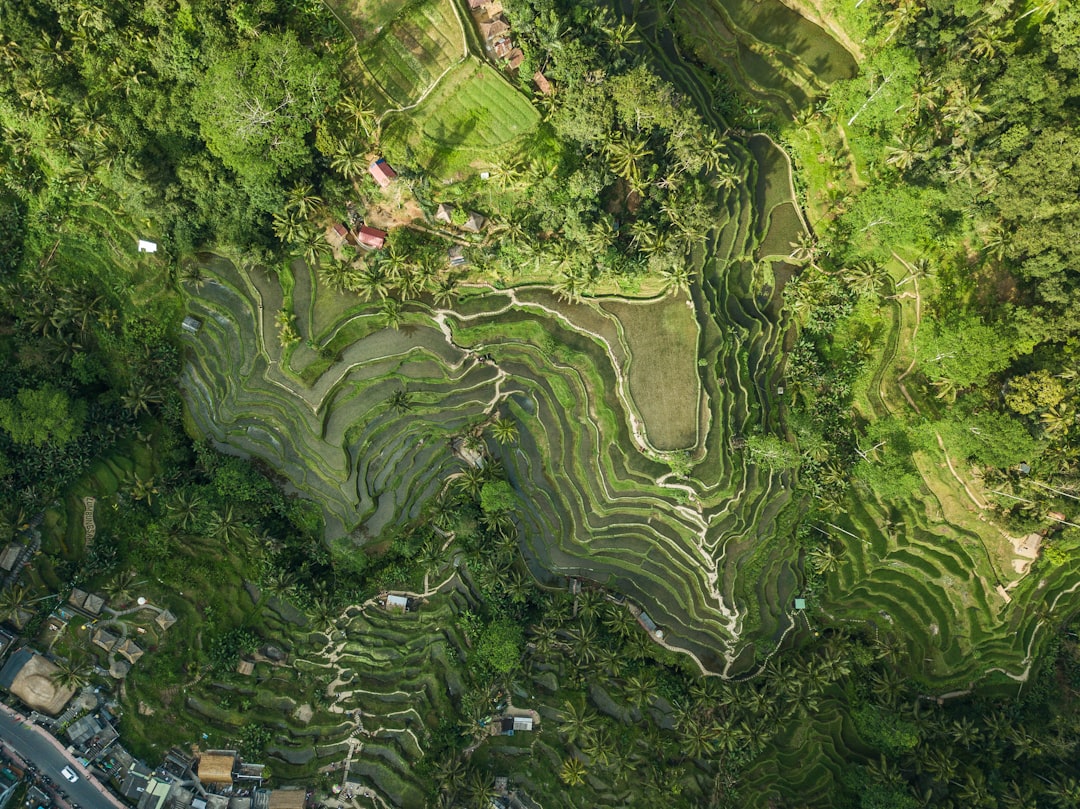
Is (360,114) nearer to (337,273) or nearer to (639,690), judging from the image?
(337,273)

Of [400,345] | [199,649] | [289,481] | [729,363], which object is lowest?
[199,649]

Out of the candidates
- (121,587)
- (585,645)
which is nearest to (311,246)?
(121,587)

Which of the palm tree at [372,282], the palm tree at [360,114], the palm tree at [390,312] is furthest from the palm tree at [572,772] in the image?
the palm tree at [360,114]

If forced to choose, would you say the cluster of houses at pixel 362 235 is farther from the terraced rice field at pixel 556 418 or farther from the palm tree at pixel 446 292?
the palm tree at pixel 446 292

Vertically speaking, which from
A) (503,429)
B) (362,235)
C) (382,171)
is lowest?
(503,429)

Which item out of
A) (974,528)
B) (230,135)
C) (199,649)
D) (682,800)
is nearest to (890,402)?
(974,528)

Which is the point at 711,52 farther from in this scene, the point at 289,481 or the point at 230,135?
the point at 289,481

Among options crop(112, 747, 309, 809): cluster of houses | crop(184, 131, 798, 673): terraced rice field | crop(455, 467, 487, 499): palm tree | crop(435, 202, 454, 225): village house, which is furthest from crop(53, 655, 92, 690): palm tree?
crop(435, 202, 454, 225): village house
